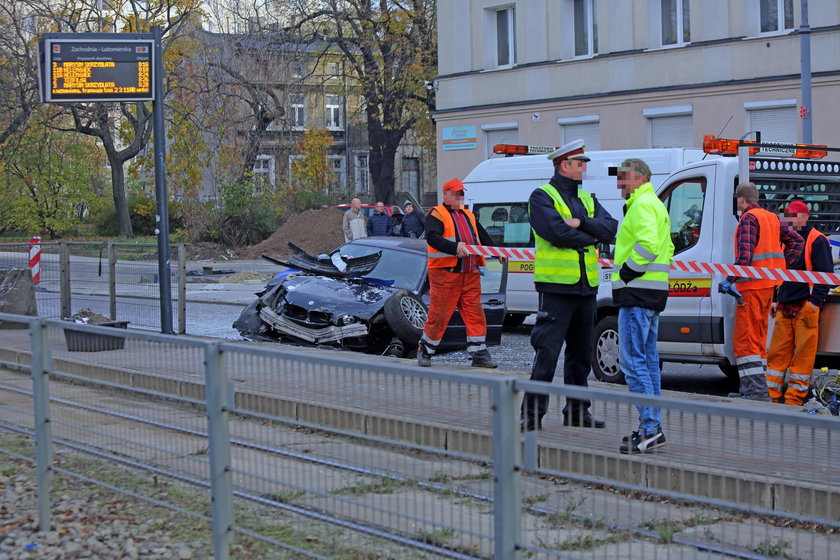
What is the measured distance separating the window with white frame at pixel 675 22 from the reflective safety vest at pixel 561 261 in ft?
69.9

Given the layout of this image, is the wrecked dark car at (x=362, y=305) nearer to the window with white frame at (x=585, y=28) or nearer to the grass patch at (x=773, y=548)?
the grass patch at (x=773, y=548)

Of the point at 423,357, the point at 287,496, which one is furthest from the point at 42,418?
the point at 423,357

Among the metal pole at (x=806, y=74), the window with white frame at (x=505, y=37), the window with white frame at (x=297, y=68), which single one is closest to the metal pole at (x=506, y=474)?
the metal pole at (x=806, y=74)

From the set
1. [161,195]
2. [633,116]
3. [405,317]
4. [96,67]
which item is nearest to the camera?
[405,317]

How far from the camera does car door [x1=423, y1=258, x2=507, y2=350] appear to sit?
467 inches

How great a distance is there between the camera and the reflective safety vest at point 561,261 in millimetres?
7008

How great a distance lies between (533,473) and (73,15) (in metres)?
35.4

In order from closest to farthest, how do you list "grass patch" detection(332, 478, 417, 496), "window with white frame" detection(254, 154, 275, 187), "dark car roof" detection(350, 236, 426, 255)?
"grass patch" detection(332, 478, 417, 496) < "dark car roof" detection(350, 236, 426, 255) < "window with white frame" detection(254, 154, 275, 187)

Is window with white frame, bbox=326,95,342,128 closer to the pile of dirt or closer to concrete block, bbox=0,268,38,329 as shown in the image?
the pile of dirt

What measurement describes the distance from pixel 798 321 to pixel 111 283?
933 cm

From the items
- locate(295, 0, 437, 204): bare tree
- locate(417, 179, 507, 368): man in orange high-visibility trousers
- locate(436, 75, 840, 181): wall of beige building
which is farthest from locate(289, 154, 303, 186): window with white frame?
locate(417, 179, 507, 368): man in orange high-visibility trousers

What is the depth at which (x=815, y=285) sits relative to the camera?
8914mm

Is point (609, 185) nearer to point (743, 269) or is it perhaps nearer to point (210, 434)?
point (743, 269)

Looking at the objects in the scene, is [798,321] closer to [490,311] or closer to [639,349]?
[639,349]
